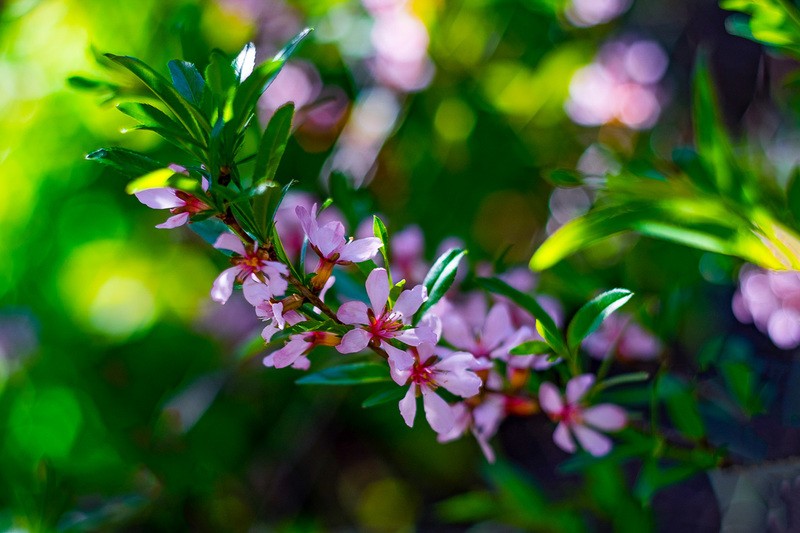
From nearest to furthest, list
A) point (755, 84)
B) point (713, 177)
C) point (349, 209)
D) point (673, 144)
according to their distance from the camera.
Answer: point (713, 177), point (349, 209), point (673, 144), point (755, 84)

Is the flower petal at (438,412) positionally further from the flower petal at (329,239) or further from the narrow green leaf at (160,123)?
the narrow green leaf at (160,123)

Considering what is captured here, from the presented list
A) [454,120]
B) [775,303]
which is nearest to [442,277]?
[775,303]

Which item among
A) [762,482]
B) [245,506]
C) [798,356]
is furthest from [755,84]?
[245,506]

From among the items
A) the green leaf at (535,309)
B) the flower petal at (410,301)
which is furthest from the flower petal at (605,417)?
the flower petal at (410,301)

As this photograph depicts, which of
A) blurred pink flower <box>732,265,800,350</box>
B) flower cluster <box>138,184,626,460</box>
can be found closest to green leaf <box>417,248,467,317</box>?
flower cluster <box>138,184,626,460</box>

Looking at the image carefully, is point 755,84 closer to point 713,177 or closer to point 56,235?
point 713,177

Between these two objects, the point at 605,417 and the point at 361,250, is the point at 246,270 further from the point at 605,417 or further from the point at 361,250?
the point at 605,417

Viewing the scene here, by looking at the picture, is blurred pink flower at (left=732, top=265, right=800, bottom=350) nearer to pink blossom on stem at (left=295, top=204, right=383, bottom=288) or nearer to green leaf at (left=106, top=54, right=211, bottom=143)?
pink blossom on stem at (left=295, top=204, right=383, bottom=288)
